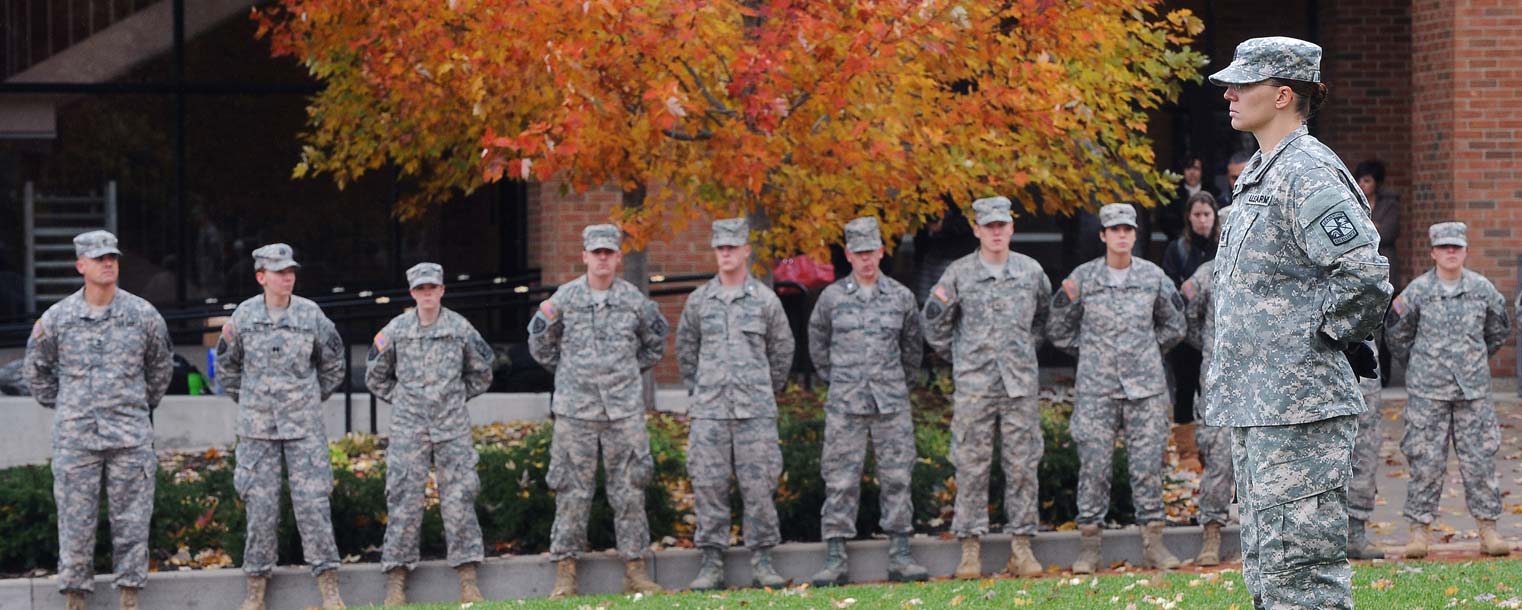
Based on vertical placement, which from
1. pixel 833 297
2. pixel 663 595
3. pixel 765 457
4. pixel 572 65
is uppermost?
pixel 572 65

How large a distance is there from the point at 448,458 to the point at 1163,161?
9.85m

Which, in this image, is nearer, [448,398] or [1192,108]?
Answer: [448,398]

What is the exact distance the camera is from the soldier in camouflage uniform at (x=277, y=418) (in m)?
9.06

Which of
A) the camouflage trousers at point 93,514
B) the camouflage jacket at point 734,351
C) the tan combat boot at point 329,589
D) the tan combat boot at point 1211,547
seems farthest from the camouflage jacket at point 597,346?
the tan combat boot at point 1211,547

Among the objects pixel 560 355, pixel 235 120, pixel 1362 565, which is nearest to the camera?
pixel 1362 565

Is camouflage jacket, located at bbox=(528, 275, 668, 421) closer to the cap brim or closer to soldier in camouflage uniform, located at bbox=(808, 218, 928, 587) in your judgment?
soldier in camouflage uniform, located at bbox=(808, 218, 928, 587)

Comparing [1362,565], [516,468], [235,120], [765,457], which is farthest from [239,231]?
[1362,565]

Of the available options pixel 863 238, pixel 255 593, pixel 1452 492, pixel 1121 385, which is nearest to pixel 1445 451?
pixel 1121 385

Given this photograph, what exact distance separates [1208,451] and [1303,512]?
4.24 meters

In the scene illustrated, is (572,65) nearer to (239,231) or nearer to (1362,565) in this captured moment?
(1362,565)

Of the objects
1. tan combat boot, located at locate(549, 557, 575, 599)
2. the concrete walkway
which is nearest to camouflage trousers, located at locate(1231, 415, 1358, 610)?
the concrete walkway

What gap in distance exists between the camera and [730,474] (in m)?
9.43

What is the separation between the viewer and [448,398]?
9.30 metres

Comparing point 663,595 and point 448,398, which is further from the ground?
point 448,398
